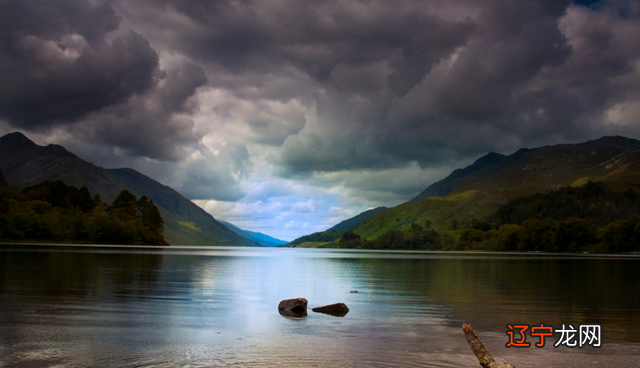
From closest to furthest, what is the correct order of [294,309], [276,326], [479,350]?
[479,350] → [276,326] → [294,309]

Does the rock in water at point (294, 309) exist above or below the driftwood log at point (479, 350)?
below

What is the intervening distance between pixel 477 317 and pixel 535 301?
1371cm

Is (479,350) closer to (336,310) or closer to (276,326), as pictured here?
(276,326)

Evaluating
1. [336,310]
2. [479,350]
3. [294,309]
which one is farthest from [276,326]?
[479,350]

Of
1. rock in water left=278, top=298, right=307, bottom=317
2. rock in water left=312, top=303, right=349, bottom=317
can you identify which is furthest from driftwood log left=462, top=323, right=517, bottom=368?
rock in water left=278, top=298, right=307, bottom=317

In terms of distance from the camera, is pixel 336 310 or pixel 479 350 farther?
pixel 336 310

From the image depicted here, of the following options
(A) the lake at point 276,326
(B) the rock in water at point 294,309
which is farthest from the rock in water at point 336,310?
(B) the rock in water at point 294,309

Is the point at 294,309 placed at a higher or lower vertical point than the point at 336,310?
higher

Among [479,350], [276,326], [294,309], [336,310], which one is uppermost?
[479,350]

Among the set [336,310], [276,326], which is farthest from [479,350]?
[336,310]

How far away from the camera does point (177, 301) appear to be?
38406mm

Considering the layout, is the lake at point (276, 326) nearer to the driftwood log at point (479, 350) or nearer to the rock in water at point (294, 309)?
the rock in water at point (294, 309)

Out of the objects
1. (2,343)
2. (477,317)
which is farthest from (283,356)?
(477,317)

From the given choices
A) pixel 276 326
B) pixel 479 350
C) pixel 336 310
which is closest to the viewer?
pixel 479 350
